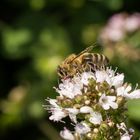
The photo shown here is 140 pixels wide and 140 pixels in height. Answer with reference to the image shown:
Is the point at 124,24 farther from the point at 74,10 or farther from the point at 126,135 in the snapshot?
the point at 126,135

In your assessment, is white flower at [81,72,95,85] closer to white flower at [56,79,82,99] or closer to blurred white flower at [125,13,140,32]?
white flower at [56,79,82,99]

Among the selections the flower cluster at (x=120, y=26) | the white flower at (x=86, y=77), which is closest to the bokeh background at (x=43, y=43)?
the flower cluster at (x=120, y=26)

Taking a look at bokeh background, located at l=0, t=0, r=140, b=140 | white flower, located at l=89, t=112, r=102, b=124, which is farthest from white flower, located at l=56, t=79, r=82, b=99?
bokeh background, located at l=0, t=0, r=140, b=140

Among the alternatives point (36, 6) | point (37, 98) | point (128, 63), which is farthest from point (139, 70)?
point (36, 6)

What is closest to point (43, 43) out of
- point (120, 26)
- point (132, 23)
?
point (120, 26)

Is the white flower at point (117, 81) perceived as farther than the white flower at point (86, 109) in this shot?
Yes

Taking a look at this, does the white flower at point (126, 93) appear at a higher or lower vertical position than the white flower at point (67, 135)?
higher

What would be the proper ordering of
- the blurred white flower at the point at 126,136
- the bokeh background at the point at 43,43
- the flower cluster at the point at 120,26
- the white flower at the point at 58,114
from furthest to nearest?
1. the bokeh background at the point at 43,43
2. the flower cluster at the point at 120,26
3. the white flower at the point at 58,114
4. the blurred white flower at the point at 126,136

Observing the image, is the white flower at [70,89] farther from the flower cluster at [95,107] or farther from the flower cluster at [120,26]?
the flower cluster at [120,26]
